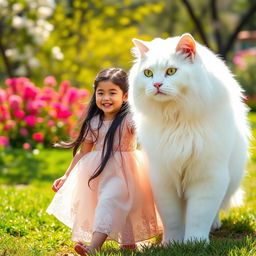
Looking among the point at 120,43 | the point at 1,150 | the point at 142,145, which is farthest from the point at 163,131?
the point at 120,43

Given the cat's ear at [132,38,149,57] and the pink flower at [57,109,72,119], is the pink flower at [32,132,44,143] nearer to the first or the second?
the pink flower at [57,109,72,119]

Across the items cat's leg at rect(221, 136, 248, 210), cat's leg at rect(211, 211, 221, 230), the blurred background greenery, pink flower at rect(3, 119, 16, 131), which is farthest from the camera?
the blurred background greenery

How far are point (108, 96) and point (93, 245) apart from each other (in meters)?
1.10

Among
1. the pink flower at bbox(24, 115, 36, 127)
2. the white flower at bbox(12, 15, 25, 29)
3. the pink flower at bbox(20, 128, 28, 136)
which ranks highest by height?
the white flower at bbox(12, 15, 25, 29)

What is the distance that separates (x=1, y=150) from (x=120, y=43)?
801 centimetres

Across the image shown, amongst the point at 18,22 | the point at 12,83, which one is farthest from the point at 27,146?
the point at 18,22

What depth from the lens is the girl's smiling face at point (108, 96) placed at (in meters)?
3.60

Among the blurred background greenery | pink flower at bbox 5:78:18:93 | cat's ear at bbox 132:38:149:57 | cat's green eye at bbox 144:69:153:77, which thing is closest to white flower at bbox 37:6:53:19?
the blurred background greenery

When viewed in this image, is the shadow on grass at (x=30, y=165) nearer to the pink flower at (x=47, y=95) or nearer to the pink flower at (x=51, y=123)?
the pink flower at (x=51, y=123)

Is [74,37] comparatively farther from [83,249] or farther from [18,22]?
[83,249]

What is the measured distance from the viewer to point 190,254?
296 centimetres

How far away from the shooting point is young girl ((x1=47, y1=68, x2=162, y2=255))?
351 cm

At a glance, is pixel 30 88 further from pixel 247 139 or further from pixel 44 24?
pixel 247 139

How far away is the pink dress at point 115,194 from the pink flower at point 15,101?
16.4 ft
